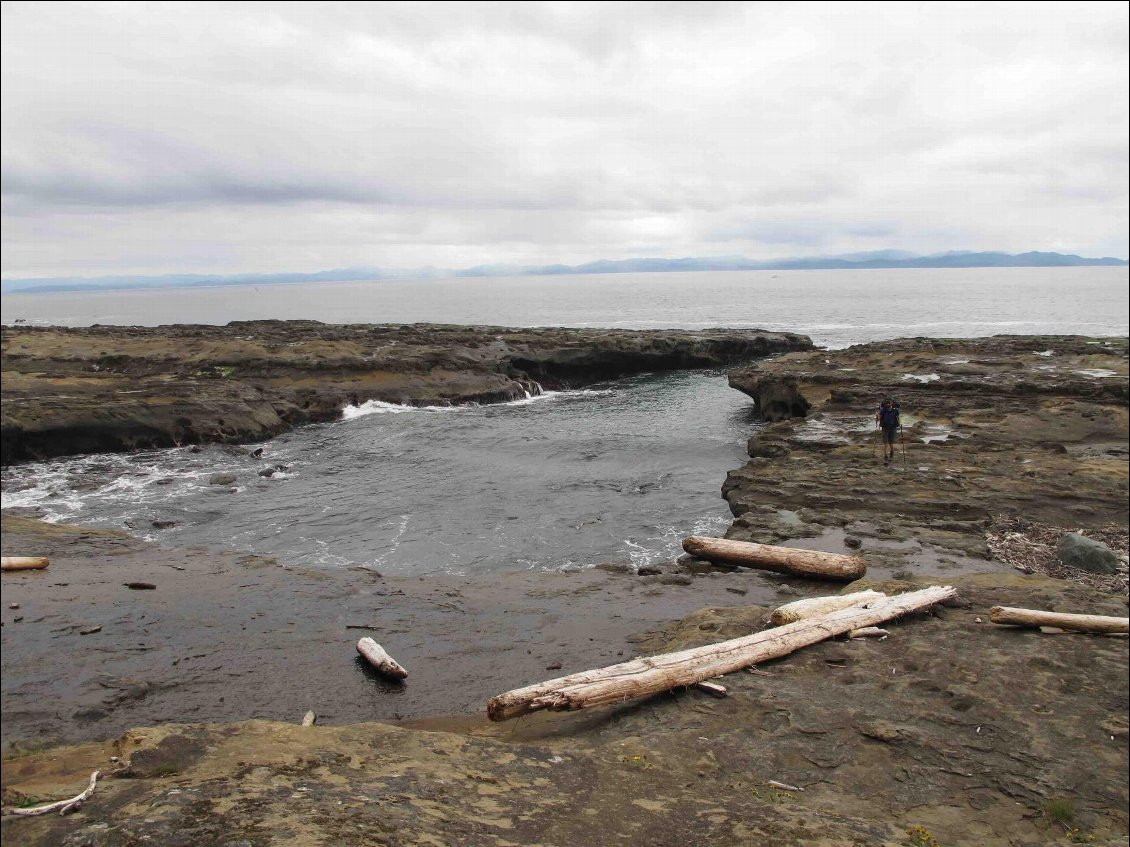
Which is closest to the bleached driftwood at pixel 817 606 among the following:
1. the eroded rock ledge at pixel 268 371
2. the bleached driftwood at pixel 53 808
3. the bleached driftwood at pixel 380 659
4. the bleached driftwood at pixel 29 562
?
the bleached driftwood at pixel 380 659

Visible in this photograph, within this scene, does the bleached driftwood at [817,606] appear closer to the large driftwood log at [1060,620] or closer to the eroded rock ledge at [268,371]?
the large driftwood log at [1060,620]

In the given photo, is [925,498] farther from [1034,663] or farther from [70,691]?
[70,691]

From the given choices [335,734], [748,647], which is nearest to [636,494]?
[748,647]

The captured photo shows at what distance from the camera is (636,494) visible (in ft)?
85.8

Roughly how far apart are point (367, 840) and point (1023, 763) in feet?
27.6

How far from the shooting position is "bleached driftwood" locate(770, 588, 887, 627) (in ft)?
43.1

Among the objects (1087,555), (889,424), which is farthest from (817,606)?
(889,424)

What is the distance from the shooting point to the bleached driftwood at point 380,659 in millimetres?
12461

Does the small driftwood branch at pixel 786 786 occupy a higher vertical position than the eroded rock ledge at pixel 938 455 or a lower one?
lower

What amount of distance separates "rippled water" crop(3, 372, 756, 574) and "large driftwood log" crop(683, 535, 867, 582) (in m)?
1.54

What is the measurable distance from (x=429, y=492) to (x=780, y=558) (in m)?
14.0

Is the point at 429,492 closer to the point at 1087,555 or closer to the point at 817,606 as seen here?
the point at 817,606

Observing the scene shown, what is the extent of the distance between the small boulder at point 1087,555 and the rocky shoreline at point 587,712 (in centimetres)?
43

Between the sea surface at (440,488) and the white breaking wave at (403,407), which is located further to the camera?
the white breaking wave at (403,407)
